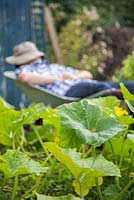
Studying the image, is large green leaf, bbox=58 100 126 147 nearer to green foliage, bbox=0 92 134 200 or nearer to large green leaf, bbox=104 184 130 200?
green foliage, bbox=0 92 134 200

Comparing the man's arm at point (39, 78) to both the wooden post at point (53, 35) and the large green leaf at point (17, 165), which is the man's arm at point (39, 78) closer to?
the large green leaf at point (17, 165)

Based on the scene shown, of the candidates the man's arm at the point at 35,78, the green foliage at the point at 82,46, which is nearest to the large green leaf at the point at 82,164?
the man's arm at the point at 35,78

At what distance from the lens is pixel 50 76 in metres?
4.61

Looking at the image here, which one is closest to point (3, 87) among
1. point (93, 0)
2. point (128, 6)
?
point (93, 0)

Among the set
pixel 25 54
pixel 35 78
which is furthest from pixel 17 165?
pixel 25 54

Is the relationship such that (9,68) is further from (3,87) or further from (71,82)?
(71,82)

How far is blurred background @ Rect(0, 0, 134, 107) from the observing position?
612 centimetres

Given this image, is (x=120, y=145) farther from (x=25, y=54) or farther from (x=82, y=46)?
(x=82, y=46)

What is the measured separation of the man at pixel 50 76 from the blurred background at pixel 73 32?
37.9 inches

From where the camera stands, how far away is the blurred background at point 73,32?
6.12m

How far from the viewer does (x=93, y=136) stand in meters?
1.68

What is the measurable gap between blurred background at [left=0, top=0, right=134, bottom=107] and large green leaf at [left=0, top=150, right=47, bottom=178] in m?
4.22

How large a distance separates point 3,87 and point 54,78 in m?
1.55

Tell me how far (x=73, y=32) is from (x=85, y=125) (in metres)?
7.86
